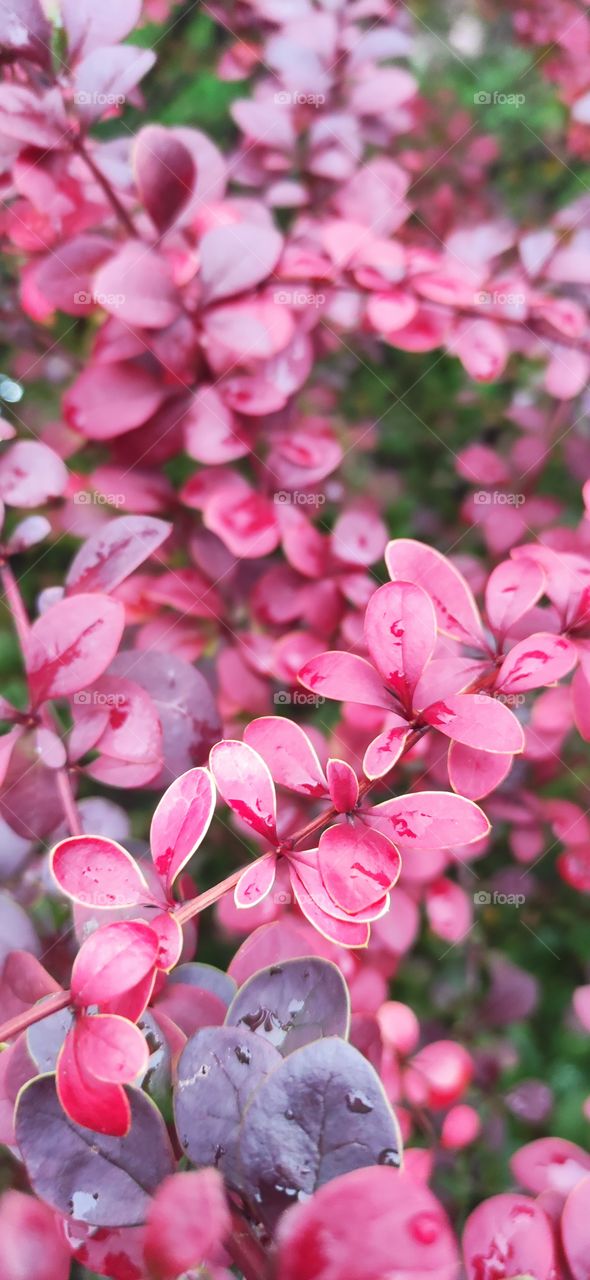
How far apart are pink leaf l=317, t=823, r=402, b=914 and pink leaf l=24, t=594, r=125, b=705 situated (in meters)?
0.19

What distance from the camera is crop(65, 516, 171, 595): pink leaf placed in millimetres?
583

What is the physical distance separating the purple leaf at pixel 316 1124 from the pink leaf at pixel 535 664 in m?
0.19

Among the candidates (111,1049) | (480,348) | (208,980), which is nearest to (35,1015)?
(111,1049)

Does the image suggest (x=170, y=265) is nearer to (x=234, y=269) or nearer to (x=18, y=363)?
(x=234, y=269)

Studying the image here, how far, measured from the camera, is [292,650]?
30.2 inches

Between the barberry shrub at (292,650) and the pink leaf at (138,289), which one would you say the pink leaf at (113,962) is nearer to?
the barberry shrub at (292,650)

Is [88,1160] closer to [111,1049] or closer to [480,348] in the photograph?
[111,1049]

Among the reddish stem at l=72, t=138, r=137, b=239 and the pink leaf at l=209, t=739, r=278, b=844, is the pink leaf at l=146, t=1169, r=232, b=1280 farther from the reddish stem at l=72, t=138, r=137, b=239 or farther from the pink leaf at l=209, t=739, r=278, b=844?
the reddish stem at l=72, t=138, r=137, b=239

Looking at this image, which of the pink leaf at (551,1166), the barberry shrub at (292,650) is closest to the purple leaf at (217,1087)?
the barberry shrub at (292,650)

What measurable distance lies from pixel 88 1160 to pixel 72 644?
275 mm

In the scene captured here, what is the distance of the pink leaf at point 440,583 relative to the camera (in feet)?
1.70

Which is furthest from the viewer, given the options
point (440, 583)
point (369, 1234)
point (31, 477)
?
point (31, 477)

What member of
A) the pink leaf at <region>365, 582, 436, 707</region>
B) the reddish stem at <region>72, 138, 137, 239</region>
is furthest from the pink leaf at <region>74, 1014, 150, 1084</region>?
the reddish stem at <region>72, 138, 137, 239</region>

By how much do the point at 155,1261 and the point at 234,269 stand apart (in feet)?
2.11
